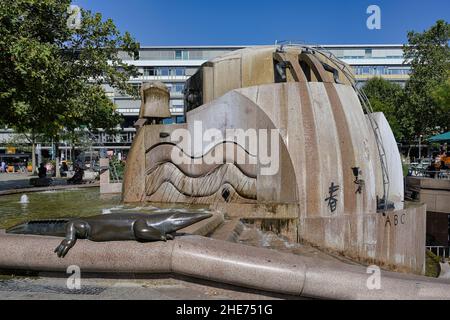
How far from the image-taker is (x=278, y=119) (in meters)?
9.08

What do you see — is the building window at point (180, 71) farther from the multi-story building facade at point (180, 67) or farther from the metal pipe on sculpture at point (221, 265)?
the metal pipe on sculpture at point (221, 265)

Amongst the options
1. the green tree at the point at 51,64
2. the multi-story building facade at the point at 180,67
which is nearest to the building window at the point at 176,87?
the multi-story building facade at the point at 180,67

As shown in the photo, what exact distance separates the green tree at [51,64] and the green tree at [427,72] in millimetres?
28247

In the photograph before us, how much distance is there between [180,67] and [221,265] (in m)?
61.9

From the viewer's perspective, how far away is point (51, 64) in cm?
1619

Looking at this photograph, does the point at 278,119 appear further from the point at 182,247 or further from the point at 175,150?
the point at 182,247

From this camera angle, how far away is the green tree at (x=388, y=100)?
44719 millimetres

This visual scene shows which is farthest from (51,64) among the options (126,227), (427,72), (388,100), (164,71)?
(164,71)

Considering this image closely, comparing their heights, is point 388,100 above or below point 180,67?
below

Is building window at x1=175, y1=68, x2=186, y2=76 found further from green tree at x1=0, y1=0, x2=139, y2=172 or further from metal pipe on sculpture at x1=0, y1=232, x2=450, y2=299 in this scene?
metal pipe on sculpture at x1=0, y1=232, x2=450, y2=299

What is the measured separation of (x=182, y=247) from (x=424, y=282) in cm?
272

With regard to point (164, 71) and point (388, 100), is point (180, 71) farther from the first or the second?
point (388, 100)

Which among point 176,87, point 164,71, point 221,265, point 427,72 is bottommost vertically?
point 221,265

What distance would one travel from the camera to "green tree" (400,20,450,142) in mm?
39281
